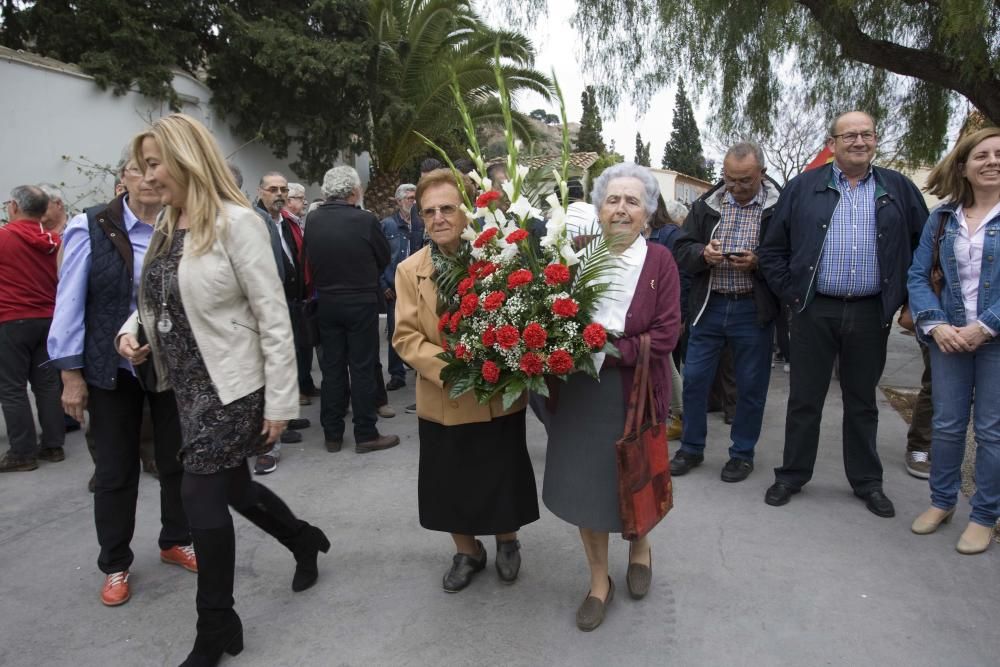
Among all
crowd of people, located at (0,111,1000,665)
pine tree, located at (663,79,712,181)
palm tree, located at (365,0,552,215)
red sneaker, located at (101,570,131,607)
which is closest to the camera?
crowd of people, located at (0,111,1000,665)

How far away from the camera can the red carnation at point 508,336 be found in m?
2.47

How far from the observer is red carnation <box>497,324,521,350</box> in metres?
2.47

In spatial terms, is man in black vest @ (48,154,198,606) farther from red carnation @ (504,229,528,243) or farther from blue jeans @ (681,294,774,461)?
blue jeans @ (681,294,774,461)

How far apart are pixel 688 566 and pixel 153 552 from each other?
109 inches

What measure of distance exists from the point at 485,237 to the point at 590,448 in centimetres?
96

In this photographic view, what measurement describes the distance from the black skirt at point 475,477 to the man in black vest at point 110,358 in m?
1.25

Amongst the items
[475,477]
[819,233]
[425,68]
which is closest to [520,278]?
[475,477]

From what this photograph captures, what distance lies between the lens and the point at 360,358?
5.35m

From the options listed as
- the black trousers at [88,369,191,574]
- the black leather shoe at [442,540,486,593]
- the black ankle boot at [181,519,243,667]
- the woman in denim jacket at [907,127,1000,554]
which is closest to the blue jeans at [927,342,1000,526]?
the woman in denim jacket at [907,127,1000,554]

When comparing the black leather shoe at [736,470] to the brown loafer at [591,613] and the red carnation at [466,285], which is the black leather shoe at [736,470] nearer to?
the brown loafer at [591,613]

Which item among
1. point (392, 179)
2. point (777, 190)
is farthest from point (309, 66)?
point (777, 190)

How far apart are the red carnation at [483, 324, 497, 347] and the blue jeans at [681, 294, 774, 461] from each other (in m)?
2.40

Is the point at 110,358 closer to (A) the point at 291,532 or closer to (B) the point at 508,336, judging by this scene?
(A) the point at 291,532

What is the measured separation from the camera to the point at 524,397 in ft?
9.77
